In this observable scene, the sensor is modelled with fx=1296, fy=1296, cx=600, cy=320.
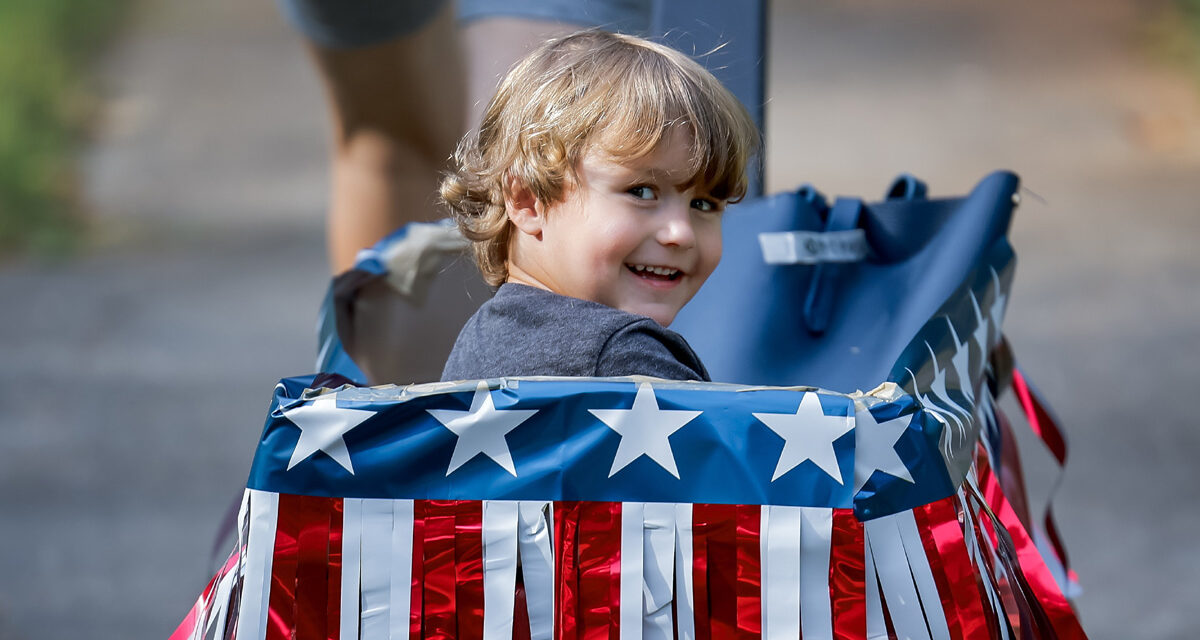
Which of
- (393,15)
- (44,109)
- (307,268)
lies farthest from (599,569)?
(44,109)

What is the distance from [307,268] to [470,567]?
3561 mm

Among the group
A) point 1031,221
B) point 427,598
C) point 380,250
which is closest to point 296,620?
point 427,598

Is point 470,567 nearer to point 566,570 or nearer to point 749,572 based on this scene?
point 566,570

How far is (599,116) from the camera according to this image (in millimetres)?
972

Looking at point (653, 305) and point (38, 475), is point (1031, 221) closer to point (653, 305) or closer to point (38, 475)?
point (38, 475)

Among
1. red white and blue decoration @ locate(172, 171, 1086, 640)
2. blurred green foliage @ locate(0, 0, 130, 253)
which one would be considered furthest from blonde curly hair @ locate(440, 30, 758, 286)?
blurred green foliage @ locate(0, 0, 130, 253)

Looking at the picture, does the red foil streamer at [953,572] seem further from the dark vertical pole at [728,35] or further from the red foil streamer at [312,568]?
the dark vertical pole at [728,35]

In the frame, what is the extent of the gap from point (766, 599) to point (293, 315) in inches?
125

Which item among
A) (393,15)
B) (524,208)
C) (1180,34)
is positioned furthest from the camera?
(1180,34)

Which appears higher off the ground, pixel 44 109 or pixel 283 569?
pixel 44 109

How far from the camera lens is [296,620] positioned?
2.54 ft

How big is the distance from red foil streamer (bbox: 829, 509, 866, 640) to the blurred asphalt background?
47.5 inches

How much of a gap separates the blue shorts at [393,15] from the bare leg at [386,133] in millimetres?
27

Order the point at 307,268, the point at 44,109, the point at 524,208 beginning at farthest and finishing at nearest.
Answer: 1. the point at 44,109
2. the point at 307,268
3. the point at 524,208
